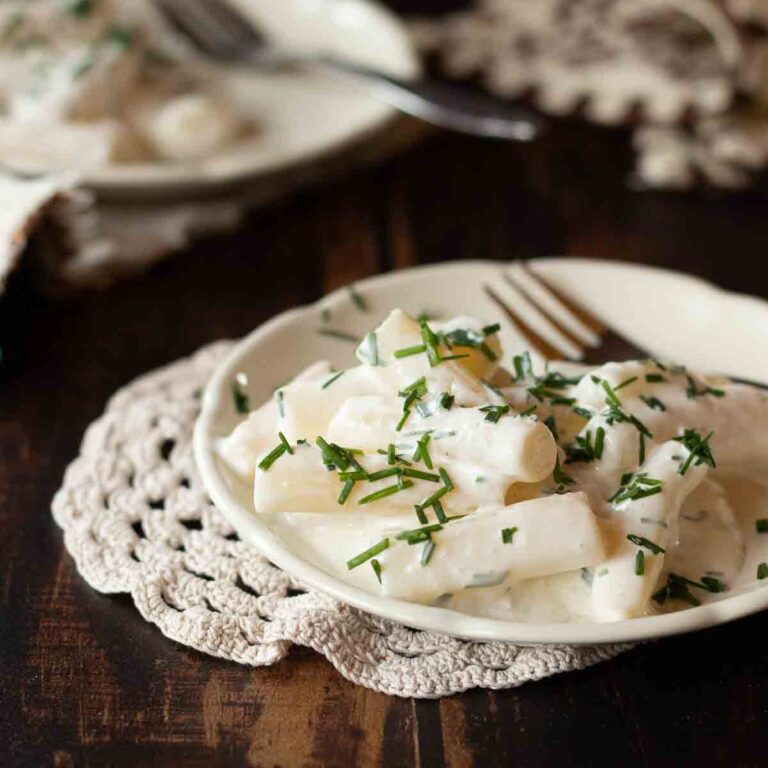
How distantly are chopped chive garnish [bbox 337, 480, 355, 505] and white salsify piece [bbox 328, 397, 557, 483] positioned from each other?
50 millimetres

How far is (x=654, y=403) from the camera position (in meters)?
1.39

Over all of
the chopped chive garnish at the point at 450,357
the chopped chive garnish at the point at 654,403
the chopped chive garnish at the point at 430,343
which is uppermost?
the chopped chive garnish at the point at 430,343

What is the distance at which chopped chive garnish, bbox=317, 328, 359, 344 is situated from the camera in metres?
1.70

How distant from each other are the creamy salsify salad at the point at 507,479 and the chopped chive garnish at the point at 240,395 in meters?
0.10

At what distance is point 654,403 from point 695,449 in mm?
89

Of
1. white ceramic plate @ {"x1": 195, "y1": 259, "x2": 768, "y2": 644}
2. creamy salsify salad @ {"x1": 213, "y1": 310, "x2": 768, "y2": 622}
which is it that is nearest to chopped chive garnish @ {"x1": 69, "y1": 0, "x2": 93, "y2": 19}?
white ceramic plate @ {"x1": 195, "y1": 259, "x2": 768, "y2": 644}

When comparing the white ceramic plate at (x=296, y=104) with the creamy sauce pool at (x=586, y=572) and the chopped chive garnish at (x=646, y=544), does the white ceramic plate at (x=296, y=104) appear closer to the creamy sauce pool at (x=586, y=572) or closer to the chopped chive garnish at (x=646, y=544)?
the creamy sauce pool at (x=586, y=572)

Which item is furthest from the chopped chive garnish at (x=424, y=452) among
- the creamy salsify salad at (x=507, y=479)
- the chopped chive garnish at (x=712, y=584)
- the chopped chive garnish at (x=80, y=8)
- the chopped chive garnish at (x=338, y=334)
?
the chopped chive garnish at (x=80, y=8)

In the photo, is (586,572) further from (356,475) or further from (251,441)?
(251,441)

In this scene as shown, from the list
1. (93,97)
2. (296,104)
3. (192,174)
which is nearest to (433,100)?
(296,104)

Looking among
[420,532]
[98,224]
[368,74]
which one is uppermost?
[420,532]

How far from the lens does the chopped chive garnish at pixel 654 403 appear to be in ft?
4.55

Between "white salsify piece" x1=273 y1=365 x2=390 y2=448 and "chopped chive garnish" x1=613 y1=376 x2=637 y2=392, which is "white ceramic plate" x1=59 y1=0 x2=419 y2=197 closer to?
"white salsify piece" x1=273 y1=365 x2=390 y2=448

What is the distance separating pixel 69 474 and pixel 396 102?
1.17 meters
